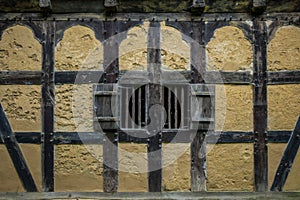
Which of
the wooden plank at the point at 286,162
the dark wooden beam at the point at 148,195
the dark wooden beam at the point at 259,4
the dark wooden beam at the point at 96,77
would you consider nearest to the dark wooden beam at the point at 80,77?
the dark wooden beam at the point at 96,77

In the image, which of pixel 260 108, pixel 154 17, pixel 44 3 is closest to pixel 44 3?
pixel 44 3

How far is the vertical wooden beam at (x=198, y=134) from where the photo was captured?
219 inches

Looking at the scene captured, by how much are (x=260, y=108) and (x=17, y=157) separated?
9.76 ft

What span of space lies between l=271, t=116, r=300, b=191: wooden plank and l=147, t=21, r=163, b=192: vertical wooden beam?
140 centimetres

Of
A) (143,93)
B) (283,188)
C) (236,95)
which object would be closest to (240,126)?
(236,95)

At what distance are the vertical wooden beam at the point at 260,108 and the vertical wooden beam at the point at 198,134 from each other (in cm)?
63

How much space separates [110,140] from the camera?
559 cm

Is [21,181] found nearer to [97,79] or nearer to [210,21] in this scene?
[97,79]

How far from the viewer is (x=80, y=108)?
18.5ft

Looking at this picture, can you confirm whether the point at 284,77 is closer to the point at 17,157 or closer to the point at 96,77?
the point at 96,77

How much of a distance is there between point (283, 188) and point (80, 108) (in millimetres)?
2611

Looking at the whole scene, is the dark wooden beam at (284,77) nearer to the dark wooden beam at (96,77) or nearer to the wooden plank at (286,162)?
the dark wooden beam at (96,77)

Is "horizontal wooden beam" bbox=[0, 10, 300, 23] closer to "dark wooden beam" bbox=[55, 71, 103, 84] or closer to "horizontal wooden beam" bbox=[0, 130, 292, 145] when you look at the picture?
"dark wooden beam" bbox=[55, 71, 103, 84]

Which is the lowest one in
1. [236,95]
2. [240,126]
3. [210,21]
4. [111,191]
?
[111,191]
